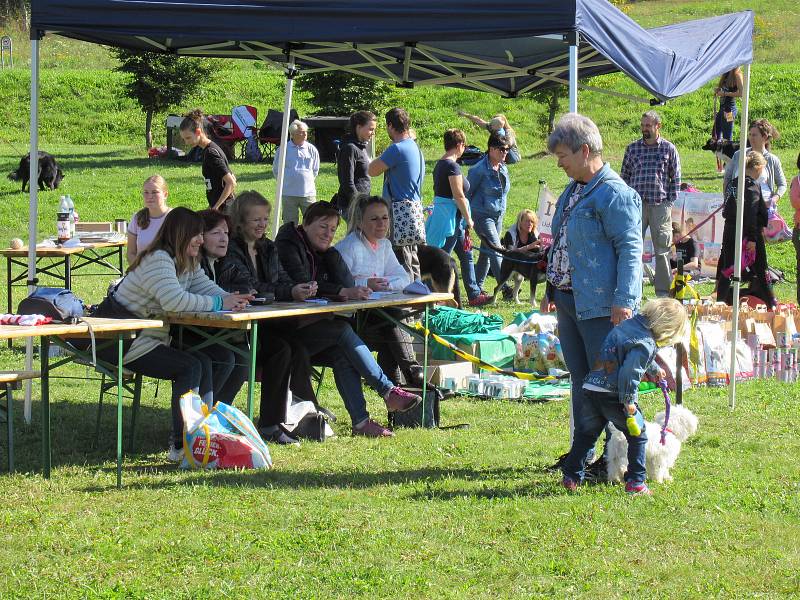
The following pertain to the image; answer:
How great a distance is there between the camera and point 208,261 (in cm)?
649

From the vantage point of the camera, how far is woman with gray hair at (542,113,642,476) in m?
5.29

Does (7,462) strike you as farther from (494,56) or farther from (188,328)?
(494,56)

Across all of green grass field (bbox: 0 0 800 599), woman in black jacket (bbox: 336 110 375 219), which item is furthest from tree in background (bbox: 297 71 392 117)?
green grass field (bbox: 0 0 800 599)

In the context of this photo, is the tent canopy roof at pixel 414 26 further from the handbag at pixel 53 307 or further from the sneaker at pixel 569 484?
the sneaker at pixel 569 484

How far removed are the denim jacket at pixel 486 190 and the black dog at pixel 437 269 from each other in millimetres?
2294

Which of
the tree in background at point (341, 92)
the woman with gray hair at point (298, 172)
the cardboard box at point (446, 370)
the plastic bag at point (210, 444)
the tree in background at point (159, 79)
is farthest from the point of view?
the tree in background at point (159, 79)

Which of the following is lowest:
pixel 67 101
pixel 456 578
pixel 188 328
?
pixel 456 578

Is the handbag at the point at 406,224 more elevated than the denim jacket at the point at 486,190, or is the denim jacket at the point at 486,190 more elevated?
the denim jacket at the point at 486,190

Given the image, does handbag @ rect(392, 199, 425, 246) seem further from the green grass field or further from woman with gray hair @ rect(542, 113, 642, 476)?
woman with gray hair @ rect(542, 113, 642, 476)

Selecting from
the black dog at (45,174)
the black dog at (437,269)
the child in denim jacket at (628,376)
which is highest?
the black dog at (45,174)

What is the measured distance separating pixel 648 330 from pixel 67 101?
2801cm

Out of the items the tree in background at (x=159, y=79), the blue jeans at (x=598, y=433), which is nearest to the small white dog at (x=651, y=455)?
the blue jeans at (x=598, y=433)

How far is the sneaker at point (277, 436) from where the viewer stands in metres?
6.52

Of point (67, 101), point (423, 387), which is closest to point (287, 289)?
point (423, 387)
